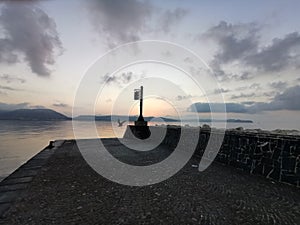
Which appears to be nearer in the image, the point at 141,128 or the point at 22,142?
the point at 141,128

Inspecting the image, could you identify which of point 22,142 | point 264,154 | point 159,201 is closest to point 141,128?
point 264,154

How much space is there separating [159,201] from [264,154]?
3.96m

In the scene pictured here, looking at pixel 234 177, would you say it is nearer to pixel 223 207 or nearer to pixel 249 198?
pixel 249 198

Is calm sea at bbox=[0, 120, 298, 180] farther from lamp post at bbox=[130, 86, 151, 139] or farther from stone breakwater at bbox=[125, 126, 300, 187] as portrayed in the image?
stone breakwater at bbox=[125, 126, 300, 187]

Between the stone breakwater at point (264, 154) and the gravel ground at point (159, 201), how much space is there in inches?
13.8

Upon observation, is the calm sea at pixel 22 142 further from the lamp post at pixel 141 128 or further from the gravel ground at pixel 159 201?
the lamp post at pixel 141 128

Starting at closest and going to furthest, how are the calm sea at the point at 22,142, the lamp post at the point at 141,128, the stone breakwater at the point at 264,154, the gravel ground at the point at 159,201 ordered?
the gravel ground at the point at 159,201 → the stone breakwater at the point at 264,154 → the calm sea at the point at 22,142 → the lamp post at the point at 141,128

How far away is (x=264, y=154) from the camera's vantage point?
6156 millimetres

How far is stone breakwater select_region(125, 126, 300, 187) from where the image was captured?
5.40 metres

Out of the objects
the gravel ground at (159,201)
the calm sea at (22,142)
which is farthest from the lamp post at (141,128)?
the gravel ground at (159,201)

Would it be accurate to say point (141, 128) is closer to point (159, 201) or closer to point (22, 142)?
point (159, 201)

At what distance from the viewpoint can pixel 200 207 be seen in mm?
3879

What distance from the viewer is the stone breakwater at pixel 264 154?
540cm

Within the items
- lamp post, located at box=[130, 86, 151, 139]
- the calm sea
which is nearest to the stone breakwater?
lamp post, located at box=[130, 86, 151, 139]
